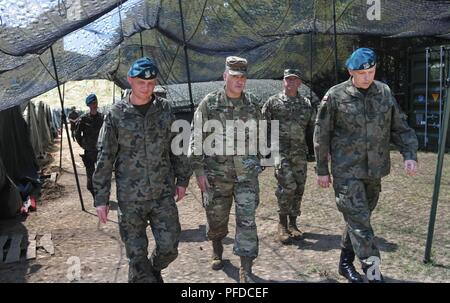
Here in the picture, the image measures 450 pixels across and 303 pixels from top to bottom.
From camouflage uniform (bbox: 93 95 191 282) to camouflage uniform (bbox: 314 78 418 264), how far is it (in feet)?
4.32

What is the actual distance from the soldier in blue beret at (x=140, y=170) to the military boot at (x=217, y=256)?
89 cm

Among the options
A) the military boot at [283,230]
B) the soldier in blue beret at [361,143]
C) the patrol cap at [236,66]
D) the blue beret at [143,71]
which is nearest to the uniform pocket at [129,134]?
the blue beret at [143,71]

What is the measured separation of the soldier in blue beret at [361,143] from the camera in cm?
385

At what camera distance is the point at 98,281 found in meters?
4.50

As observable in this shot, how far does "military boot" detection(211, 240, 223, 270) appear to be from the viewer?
Answer: 4629mm

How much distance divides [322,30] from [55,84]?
4.59 metres

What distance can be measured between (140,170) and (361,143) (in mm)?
1799

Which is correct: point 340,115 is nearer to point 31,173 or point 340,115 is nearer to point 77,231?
point 77,231

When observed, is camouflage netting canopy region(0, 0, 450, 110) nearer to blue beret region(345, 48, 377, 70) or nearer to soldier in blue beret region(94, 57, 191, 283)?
soldier in blue beret region(94, 57, 191, 283)

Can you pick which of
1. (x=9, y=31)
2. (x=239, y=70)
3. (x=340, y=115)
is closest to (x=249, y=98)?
(x=239, y=70)

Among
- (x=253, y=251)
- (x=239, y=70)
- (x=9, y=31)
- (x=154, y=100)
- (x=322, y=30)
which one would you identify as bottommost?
(x=253, y=251)

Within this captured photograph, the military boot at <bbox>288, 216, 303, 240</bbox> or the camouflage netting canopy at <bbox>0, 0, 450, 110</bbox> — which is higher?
the camouflage netting canopy at <bbox>0, 0, 450, 110</bbox>

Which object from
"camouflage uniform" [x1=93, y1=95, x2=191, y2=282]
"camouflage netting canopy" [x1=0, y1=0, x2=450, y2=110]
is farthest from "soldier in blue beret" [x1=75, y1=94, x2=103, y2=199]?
"camouflage uniform" [x1=93, y1=95, x2=191, y2=282]

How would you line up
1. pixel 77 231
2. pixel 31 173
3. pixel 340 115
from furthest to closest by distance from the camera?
pixel 31 173, pixel 77 231, pixel 340 115
